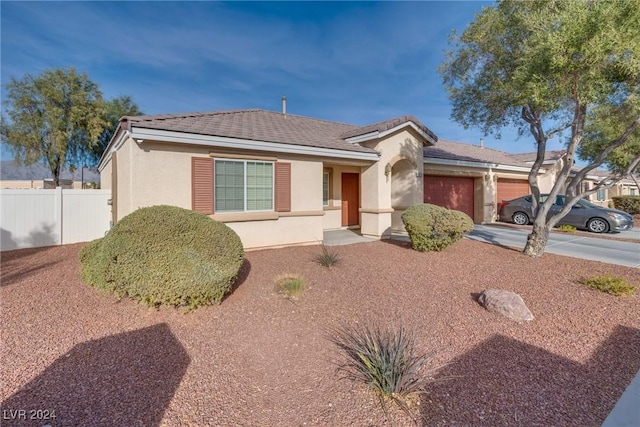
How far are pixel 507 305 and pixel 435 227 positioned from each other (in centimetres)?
364

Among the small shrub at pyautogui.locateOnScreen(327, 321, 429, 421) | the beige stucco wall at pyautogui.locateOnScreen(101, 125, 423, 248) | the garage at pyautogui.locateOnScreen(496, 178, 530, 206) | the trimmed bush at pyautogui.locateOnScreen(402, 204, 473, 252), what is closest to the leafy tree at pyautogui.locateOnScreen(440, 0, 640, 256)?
the trimmed bush at pyautogui.locateOnScreen(402, 204, 473, 252)

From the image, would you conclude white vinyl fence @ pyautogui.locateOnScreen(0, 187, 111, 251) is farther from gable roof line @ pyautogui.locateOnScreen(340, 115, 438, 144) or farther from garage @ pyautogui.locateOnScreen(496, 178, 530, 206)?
garage @ pyautogui.locateOnScreen(496, 178, 530, 206)

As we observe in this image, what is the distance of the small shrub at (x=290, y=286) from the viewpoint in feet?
18.4

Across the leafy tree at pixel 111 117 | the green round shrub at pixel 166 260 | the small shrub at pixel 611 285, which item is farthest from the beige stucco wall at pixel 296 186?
the leafy tree at pixel 111 117

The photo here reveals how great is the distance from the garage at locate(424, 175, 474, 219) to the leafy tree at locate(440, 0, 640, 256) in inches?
173

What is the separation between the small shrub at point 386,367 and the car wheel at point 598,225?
49.3ft

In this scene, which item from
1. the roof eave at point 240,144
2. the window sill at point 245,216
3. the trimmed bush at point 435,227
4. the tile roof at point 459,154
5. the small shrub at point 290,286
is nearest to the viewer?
the small shrub at point 290,286

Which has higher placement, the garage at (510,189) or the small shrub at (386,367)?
the garage at (510,189)

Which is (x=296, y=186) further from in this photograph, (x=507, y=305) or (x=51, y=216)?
(x=51, y=216)

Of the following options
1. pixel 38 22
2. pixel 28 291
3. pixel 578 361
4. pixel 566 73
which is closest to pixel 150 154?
pixel 28 291

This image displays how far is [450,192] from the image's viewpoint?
15531 millimetres

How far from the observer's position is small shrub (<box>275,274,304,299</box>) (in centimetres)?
562

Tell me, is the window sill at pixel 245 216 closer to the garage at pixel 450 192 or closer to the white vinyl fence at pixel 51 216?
the white vinyl fence at pixel 51 216

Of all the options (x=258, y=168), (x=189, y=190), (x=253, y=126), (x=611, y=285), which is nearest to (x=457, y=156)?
(x=611, y=285)
